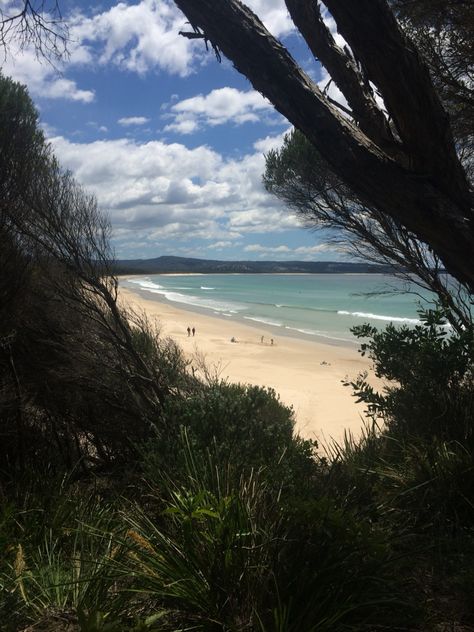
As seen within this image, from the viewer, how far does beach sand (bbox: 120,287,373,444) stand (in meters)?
11.9

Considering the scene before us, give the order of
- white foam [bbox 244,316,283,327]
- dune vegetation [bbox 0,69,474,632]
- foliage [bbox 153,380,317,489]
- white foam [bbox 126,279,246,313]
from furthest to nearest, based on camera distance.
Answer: white foam [bbox 126,279,246,313] < white foam [bbox 244,316,283,327] < foliage [bbox 153,380,317,489] < dune vegetation [bbox 0,69,474,632]

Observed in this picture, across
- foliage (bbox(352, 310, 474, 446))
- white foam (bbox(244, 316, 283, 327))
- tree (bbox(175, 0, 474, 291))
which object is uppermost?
tree (bbox(175, 0, 474, 291))

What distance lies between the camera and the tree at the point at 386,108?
3.00 m

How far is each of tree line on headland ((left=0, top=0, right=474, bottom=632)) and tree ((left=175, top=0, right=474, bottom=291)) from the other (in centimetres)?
2

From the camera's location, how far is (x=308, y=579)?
2.21m

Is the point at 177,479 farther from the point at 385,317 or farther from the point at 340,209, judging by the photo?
the point at 385,317


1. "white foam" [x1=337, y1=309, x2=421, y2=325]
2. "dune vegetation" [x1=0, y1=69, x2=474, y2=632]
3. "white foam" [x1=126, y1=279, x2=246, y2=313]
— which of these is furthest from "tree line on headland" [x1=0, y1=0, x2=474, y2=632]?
"white foam" [x1=126, y1=279, x2=246, y2=313]

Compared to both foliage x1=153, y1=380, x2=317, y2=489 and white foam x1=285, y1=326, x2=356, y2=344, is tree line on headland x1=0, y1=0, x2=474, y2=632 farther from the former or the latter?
white foam x1=285, y1=326, x2=356, y2=344

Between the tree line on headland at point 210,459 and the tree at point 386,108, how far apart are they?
0.07 ft

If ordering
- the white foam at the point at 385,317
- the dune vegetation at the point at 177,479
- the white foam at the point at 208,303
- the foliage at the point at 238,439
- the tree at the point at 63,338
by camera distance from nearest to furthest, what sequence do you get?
1. the dune vegetation at the point at 177,479
2. the foliage at the point at 238,439
3. the tree at the point at 63,338
4. the white foam at the point at 385,317
5. the white foam at the point at 208,303

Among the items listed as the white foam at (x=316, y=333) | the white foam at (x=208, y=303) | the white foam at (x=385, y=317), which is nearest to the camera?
the white foam at (x=316, y=333)

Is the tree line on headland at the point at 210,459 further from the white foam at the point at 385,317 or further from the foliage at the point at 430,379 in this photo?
the white foam at the point at 385,317

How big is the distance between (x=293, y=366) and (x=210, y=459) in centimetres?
1647

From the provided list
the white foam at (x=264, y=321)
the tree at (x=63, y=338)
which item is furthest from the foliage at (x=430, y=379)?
the white foam at (x=264, y=321)
